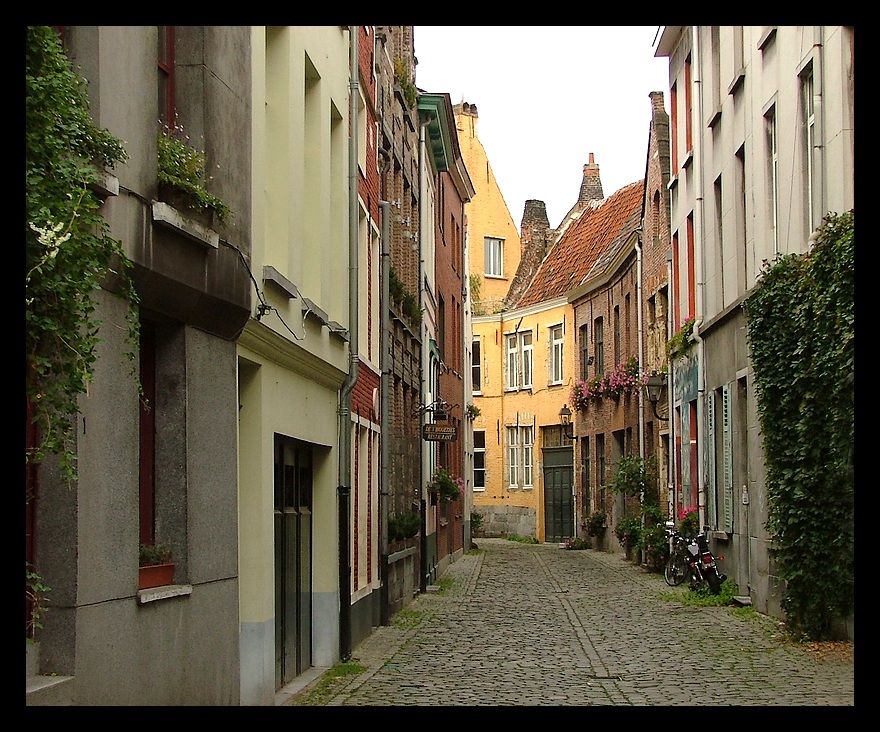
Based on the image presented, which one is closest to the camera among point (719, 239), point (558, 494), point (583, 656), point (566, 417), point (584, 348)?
point (583, 656)

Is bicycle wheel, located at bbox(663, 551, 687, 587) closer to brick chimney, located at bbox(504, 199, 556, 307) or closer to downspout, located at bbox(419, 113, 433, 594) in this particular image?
Result: downspout, located at bbox(419, 113, 433, 594)

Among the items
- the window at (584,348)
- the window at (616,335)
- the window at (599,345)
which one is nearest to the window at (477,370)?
the window at (584,348)

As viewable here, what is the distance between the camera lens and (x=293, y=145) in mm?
11703

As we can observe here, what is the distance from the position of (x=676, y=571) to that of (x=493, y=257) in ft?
95.9

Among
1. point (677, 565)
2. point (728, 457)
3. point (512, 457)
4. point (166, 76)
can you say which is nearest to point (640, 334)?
point (677, 565)

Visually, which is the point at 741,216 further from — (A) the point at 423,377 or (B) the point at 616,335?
(B) the point at 616,335

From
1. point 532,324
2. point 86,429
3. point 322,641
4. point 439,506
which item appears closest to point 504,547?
point 532,324

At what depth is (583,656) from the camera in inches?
542

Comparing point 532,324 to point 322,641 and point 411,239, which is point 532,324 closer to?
point 411,239

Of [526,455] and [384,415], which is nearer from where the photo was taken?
[384,415]

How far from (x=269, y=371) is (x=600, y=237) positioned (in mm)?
29661

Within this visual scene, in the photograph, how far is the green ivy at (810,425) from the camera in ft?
41.0

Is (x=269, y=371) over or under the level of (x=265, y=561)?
over
